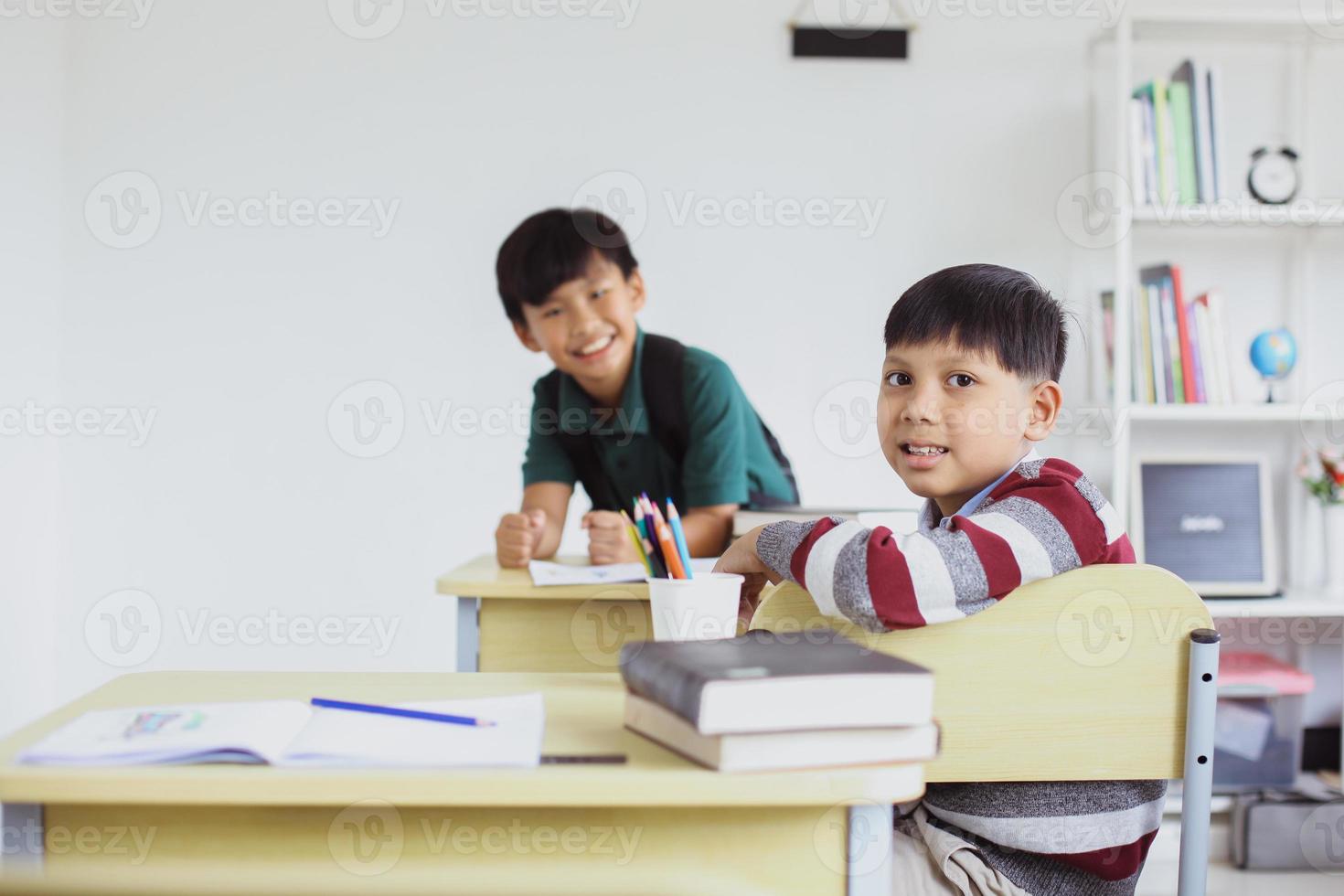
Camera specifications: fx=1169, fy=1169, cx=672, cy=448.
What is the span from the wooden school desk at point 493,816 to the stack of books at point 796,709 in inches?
0.4

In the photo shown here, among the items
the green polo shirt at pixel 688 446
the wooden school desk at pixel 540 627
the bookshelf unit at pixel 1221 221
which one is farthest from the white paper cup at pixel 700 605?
the bookshelf unit at pixel 1221 221

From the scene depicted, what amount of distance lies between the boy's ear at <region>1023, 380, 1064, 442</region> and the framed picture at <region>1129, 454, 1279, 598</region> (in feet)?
5.22

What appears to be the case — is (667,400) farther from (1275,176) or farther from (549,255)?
(1275,176)

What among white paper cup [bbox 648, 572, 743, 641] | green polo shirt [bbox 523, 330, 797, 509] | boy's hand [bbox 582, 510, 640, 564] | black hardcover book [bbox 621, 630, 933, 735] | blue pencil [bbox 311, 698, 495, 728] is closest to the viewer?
black hardcover book [bbox 621, 630, 933, 735]

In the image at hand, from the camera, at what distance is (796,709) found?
65cm

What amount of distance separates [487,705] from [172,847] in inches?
8.6

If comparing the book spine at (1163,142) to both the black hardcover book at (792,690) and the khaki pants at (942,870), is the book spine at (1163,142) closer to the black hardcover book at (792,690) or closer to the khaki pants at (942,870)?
the khaki pants at (942,870)

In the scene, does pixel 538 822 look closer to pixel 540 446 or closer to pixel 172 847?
pixel 172 847

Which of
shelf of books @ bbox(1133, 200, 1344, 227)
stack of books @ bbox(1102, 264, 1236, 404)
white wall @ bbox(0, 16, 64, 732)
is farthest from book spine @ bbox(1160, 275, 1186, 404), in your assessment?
white wall @ bbox(0, 16, 64, 732)

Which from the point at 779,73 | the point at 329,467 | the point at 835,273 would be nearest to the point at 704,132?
the point at 779,73

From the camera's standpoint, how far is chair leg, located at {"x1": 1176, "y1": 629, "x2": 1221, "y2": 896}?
87 cm

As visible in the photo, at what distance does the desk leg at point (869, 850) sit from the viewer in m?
0.70

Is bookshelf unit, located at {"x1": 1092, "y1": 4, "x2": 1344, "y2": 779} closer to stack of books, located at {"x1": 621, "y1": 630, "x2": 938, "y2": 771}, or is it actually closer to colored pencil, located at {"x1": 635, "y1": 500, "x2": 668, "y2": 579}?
colored pencil, located at {"x1": 635, "y1": 500, "x2": 668, "y2": 579}

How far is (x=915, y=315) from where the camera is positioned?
1.18 metres
